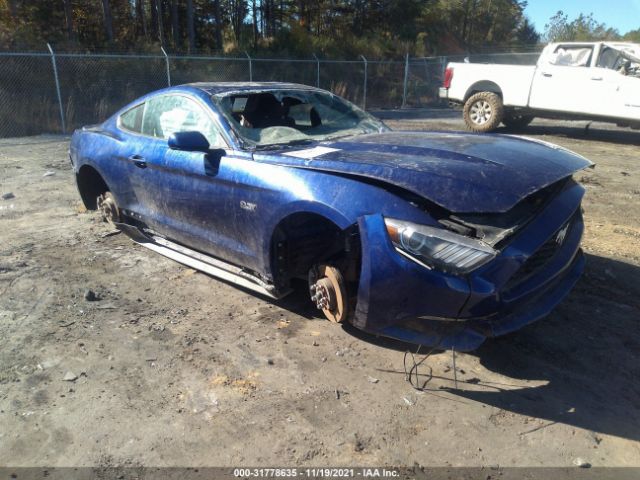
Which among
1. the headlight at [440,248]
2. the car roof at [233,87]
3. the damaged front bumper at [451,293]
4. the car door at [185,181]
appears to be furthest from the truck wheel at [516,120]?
the headlight at [440,248]

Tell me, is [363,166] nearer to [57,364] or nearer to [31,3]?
[57,364]

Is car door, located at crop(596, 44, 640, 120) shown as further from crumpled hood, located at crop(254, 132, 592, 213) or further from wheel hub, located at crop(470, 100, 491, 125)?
crumpled hood, located at crop(254, 132, 592, 213)

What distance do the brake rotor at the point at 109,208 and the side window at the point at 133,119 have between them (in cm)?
78

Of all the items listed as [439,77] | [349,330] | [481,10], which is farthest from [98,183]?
[481,10]

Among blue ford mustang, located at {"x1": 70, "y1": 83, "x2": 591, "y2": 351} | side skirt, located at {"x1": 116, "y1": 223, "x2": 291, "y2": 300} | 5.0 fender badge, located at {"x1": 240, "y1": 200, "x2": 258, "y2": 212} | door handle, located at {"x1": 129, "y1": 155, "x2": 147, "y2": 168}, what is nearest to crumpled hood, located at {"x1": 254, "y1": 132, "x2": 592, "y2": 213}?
blue ford mustang, located at {"x1": 70, "y1": 83, "x2": 591, "y2": 351}

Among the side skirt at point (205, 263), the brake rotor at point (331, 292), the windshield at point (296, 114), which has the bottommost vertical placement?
the side skirt at point (205, 263)

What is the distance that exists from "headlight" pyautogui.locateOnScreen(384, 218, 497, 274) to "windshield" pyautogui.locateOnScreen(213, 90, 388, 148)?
1.57m

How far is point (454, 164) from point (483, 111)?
10.2 meters

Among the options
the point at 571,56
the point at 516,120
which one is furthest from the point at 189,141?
the point at 516,120

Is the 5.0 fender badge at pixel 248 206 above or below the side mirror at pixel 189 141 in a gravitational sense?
below

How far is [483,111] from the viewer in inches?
481

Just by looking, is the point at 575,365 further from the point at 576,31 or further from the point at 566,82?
the point at 576,31

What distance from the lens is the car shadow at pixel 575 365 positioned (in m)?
2.65

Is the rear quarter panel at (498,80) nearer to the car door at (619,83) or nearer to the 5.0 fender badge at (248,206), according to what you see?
the car door at (619,83)
